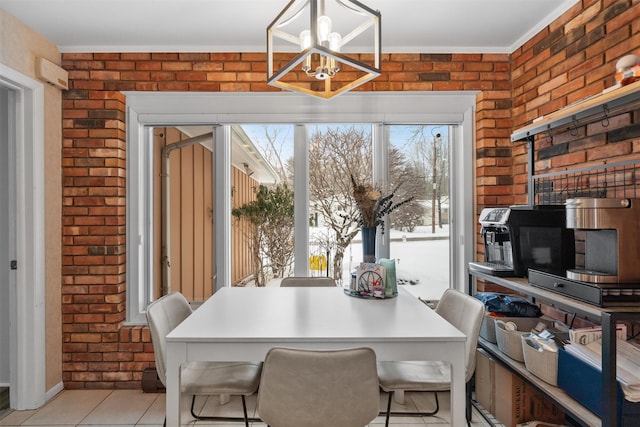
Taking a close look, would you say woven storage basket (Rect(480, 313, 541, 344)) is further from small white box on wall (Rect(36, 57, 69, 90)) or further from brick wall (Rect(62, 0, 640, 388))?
small white box on wall (Rect(36, 57, 69, 90))

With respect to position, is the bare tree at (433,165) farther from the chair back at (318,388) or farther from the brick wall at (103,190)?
the chair back at (318,388)

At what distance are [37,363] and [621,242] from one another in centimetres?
347

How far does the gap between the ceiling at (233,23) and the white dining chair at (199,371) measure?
5.86 feet

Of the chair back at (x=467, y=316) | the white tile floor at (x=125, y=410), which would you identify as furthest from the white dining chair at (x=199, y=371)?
the chair back at (x=467, y=316)

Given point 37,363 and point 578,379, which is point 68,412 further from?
point 578,379

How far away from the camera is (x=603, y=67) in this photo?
217 centimetres

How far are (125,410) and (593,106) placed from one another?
3245 millimetres

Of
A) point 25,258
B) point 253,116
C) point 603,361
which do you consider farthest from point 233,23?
point 603,361

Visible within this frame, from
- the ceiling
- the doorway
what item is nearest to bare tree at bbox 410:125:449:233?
the ceiling

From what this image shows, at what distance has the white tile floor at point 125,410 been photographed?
2.51 meters

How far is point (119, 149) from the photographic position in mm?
3051

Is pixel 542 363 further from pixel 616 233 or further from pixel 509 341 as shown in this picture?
pixel 616 233

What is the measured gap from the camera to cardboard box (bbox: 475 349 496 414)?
2.45 meters

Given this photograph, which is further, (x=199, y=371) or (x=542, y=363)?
(x=199, y=371)
